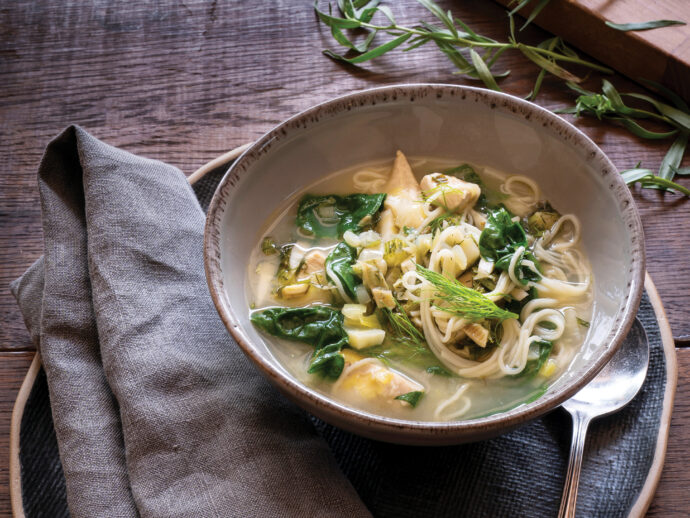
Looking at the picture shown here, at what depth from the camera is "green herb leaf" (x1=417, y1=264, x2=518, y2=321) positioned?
236 centimetres

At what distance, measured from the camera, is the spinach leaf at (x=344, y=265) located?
2525 mm

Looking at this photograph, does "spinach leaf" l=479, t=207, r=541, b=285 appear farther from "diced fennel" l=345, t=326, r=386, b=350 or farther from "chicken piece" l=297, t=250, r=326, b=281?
"chicken piece" l=297, t=250, r=326, b=281

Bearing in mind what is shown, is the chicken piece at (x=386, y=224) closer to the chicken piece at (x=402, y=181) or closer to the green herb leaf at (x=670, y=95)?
the chicken piece at (x=402, y=181)

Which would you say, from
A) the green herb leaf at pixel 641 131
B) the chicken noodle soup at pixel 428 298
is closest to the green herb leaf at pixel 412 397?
the chicken noodle soup at pixel 428 298

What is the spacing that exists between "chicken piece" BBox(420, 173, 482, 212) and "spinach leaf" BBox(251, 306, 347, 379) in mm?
599

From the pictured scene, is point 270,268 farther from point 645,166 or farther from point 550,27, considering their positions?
point 550,27

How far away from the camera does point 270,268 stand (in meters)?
2.71

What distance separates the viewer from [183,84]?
3623 mm

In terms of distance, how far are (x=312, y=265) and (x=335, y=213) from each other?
0.99ft

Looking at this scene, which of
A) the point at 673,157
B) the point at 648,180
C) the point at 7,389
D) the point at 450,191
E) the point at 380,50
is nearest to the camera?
the point at 450,191

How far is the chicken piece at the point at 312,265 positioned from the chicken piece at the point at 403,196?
261mm

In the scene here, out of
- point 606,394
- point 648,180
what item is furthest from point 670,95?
point 606,394

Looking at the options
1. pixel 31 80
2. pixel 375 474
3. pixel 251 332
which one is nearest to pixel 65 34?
pixel 31 80

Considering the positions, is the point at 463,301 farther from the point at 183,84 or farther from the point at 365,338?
the point at 183,84
